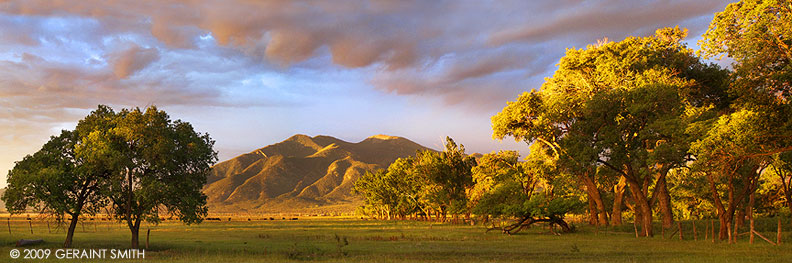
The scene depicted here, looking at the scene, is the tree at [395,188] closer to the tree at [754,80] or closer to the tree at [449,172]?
the tree at [449,172]

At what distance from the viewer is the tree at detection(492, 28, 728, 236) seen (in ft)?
137

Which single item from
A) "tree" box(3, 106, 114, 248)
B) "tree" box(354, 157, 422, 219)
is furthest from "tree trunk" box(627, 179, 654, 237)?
"tree" box(354, 157, 422, 219)

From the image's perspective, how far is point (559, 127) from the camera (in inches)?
1922

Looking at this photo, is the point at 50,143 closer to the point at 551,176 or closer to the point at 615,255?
the point at 615,255

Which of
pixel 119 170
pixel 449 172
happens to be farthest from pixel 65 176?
pixel 449 172

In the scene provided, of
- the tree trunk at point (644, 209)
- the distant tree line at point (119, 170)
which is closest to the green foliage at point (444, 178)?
the tree trunk at point (644, 209)

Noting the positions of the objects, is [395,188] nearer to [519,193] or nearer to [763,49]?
[519,193]

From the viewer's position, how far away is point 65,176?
125 feet

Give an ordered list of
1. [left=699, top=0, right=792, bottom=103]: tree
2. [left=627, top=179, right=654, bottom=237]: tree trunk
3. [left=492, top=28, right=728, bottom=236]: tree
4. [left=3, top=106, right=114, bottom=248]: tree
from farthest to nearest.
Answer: [left=627, top=179, right=654, bottom=237]: tree trunk < [left=492, top=28, right=728, bottom=236]: tree < [left=3, top=106, right=114, bottom=248]: tree < [left=699, top=0, right=792, bottom=103]: tree

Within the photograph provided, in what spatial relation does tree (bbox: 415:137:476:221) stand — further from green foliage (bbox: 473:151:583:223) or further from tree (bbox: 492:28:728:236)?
tree (bbox: 492:28:728:236)

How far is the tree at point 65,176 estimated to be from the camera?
119ft

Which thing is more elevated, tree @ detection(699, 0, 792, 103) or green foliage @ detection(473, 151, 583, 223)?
tree @ detection(699, 0, 792, 103)

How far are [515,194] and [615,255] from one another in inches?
1374

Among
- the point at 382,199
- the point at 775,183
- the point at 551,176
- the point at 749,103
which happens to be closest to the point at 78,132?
the point at 749,103
